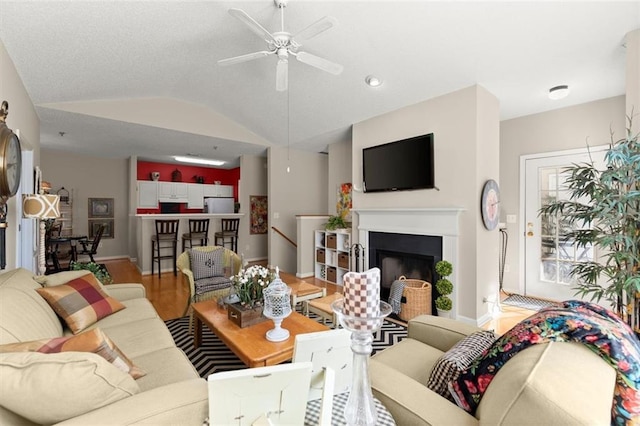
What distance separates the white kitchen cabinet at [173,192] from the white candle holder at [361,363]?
728cm

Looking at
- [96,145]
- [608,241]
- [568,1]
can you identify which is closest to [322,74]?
[568,1]

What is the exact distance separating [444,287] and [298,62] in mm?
2895

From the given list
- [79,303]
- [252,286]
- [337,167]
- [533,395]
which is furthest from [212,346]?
[337,167]

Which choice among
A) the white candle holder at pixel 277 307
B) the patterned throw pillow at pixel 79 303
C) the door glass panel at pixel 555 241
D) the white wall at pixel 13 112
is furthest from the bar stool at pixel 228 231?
the door glass panel at pixel 555 241

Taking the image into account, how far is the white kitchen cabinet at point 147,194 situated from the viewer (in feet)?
21.9

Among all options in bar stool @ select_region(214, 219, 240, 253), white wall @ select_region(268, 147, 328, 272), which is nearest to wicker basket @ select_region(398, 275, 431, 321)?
white wall @ select_region(268, 147, 328, 272)

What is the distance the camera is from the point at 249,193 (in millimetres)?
6496

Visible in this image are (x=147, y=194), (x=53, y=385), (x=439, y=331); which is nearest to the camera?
(x=53, y=385)

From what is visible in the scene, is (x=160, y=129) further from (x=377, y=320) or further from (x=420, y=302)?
(x=377, y=320)

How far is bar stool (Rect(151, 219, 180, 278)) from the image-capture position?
5.32m

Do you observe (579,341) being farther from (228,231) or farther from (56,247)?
(56,247)

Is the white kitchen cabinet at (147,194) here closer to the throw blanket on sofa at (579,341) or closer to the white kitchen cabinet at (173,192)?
the white kitchen cabinet at (173,192)

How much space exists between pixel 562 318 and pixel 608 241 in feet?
4.13

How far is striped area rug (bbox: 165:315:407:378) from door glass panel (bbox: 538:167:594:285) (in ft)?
7.63
